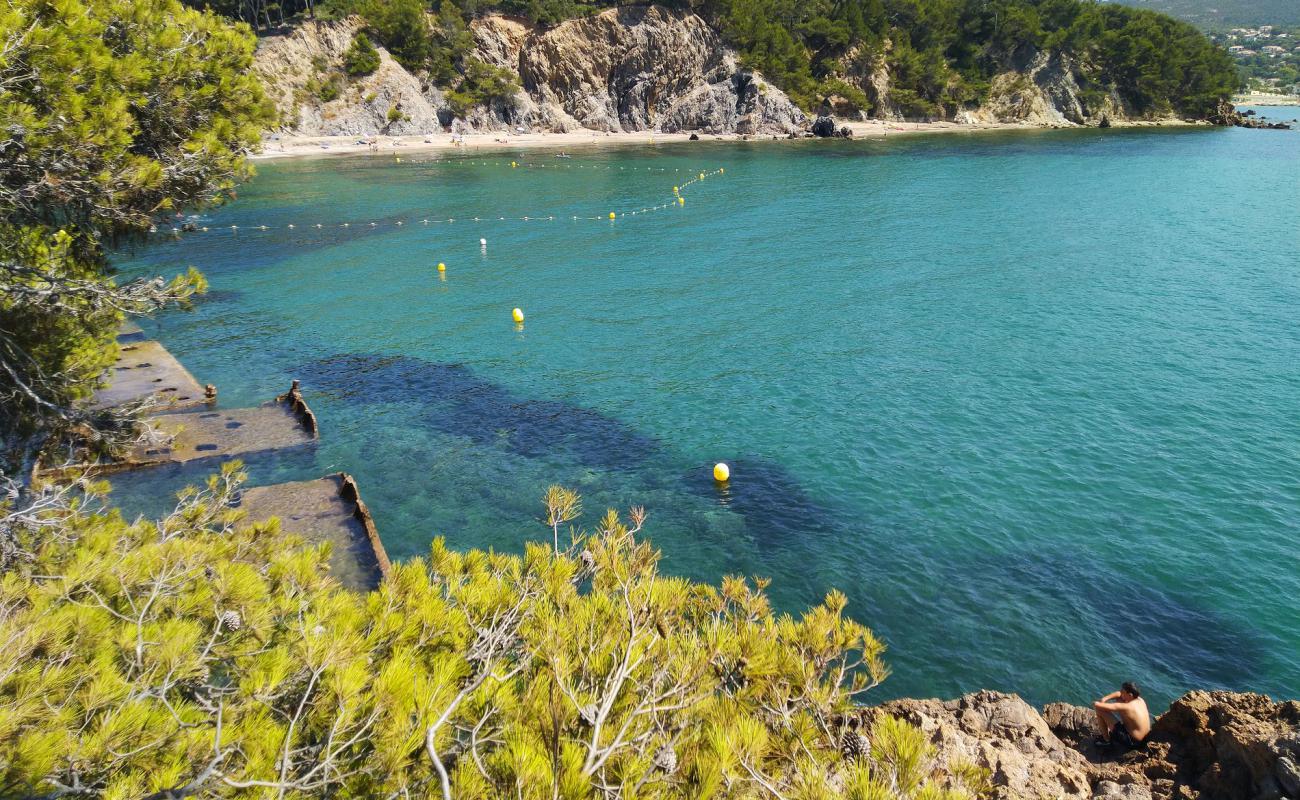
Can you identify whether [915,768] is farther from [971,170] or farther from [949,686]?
[971,170]

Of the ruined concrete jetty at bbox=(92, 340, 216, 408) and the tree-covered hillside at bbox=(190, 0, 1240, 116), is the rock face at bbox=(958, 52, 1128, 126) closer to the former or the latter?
the tree-covered hillside at bbox=(190, 0, 1240, 116)

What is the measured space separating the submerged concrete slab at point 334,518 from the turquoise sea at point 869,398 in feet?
2.88

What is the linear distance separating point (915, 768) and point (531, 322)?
30.7 metres

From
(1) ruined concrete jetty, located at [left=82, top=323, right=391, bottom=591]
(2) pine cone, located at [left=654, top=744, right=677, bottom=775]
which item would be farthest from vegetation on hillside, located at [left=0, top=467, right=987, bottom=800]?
(1) ruined concrete jetty, located at [left=82, top=323, right=391, bottom=591]

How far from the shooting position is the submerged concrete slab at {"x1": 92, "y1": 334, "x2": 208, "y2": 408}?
989 inches

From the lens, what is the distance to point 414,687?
241 inches

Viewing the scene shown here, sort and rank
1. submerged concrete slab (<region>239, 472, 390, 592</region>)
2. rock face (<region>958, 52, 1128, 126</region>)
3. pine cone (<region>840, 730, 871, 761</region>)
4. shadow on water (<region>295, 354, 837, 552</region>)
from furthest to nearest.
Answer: rock face (<region>958, 52, 1128, 126</region>)
shadow on water (<region>295, 354, 837, 552</region>)
submerged concrete slab (<region>239, 472, 390, 592</region>)
pine cone (<region>840, 730, 871, 761</region>)

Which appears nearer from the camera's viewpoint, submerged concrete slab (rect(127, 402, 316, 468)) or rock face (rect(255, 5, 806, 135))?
submerged concrete slab (rect(127, 402, 316, 468))

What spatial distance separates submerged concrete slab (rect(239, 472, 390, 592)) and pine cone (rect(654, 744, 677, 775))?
1070cm

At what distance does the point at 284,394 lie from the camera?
2666 cm

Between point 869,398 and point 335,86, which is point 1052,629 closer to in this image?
point 869,398

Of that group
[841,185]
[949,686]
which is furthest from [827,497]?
[841,185]

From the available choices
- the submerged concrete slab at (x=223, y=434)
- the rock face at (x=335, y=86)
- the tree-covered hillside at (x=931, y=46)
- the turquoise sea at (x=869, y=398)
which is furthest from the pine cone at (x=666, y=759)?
the tree-covered hillside at (x=931, y=46)

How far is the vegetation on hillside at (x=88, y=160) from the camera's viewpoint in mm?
11742
